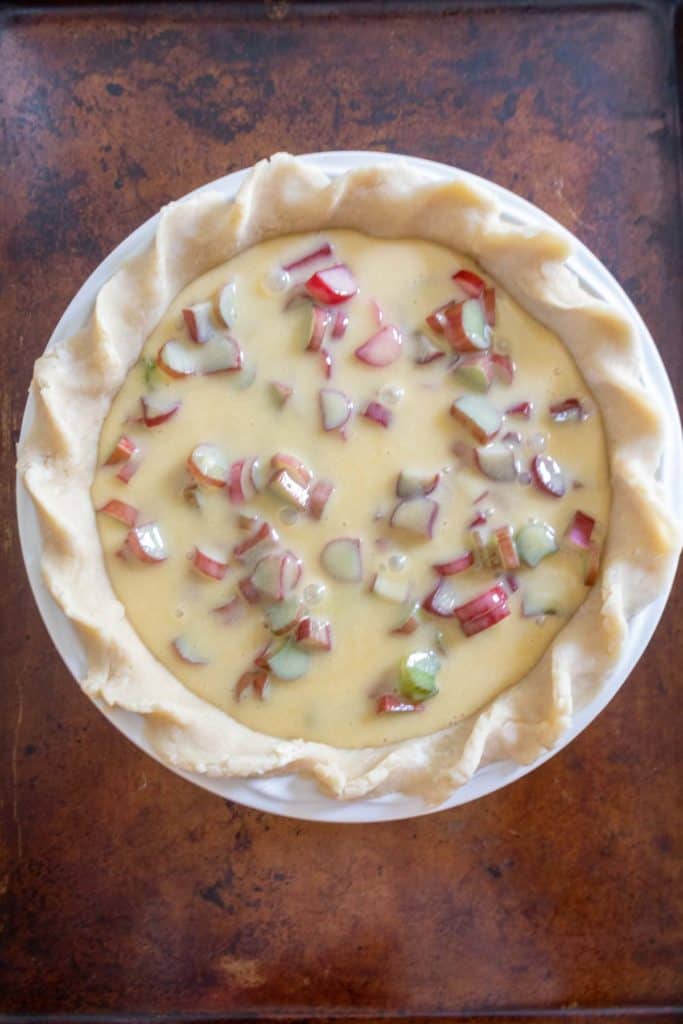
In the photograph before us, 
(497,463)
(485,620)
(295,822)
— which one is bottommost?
(295,822)

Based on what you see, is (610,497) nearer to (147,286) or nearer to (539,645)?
(539,645)

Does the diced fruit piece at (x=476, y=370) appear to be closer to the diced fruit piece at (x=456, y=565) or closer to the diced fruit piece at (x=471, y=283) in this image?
the diced fruit piece at (x=471, y=283)

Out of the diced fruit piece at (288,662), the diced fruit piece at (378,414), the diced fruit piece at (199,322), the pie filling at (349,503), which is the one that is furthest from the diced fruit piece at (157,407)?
the diced fruit piece at (288,662)

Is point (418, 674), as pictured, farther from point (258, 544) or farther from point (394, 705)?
→ point (258, 544)

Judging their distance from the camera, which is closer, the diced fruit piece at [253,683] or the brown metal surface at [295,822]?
the diced fruit piece at [253,683]

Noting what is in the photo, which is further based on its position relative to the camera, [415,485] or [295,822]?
[295,822]

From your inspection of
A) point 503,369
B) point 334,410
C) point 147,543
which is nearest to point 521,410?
point 503,369
